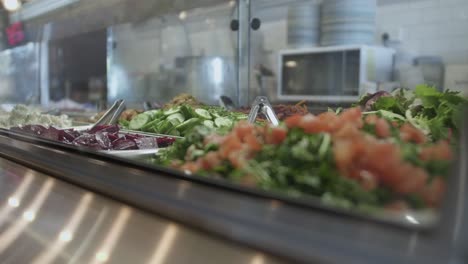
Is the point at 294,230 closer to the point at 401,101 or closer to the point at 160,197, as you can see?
the point at 160,197

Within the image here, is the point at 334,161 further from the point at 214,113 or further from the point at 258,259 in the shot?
the point at 214,113

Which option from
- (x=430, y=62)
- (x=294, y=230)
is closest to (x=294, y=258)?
(x=294, y=230)

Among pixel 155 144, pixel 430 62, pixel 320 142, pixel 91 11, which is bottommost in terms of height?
pixel 155 144

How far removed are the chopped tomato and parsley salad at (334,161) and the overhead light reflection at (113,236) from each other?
0.13m

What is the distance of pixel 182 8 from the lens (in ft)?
8.59

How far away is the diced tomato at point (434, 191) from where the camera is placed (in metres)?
0.43

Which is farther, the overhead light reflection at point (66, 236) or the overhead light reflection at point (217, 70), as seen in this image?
the overhead light reflection at point (217, 70)


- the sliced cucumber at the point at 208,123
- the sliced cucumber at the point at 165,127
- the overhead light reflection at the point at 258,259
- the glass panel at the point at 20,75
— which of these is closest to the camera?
A: the overhead light reflection at the point at 258,259

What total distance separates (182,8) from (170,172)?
204cm

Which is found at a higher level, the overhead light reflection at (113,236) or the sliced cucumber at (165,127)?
the sliced cucumber at (165,127)

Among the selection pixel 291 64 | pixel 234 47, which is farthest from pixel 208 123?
pixel 291 64

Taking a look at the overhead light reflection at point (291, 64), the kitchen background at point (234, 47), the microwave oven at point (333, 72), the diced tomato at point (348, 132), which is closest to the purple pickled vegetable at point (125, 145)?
the diced tomato at point (348, 132)

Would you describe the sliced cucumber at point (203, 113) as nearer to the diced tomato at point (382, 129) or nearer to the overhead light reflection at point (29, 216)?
the overhead light reflection at point (29, 216)

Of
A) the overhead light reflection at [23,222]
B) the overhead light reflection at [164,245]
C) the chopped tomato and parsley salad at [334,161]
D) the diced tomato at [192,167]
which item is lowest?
the overhead light reflection at [23,222]
